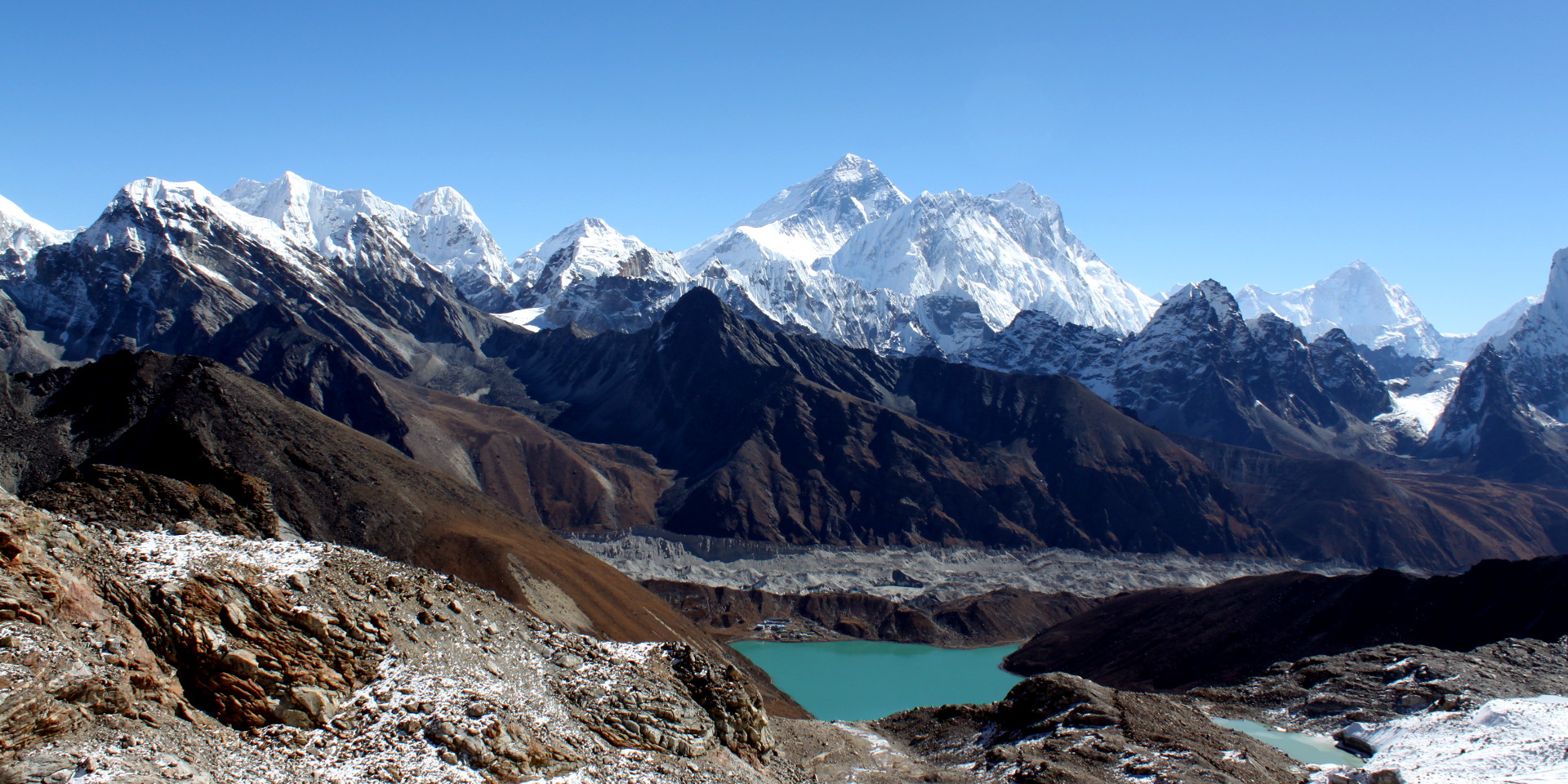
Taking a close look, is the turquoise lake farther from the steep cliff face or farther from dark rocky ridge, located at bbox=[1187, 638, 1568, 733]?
the steep cliff face

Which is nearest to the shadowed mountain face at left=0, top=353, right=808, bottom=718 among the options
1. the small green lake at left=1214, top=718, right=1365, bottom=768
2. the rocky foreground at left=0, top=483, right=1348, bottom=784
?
the rocky foreground at left=0, top=483, right=1348, bottom=784

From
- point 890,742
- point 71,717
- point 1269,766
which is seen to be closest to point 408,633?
point 71,717

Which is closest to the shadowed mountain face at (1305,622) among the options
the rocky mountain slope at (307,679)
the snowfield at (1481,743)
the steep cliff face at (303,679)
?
the snowfield at (1481,743)

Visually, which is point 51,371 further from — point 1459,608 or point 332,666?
point 1459,608

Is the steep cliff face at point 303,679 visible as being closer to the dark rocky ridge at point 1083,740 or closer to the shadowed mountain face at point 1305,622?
the dark rocky ridge at point 1083,740

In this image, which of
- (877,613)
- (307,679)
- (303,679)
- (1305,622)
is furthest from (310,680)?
(877,613)
